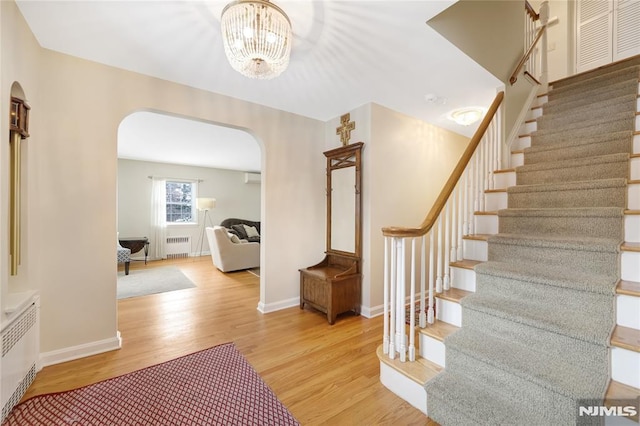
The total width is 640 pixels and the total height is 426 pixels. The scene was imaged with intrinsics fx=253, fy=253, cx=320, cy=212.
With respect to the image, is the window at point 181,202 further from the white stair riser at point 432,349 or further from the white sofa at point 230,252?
the white stair riser at point 432,349

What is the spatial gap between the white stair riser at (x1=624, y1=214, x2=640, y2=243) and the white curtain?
7694 mm

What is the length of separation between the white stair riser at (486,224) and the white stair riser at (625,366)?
3.78 ft

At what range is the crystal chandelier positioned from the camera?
1391 millimetres

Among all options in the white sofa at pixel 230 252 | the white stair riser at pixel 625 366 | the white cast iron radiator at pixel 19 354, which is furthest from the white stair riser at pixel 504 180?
the white sofa at pixel 230 252

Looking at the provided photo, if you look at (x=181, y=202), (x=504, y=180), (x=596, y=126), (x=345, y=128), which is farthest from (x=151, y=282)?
(x=596, y=126)

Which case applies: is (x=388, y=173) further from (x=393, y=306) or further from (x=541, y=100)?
(x=541, y=100)

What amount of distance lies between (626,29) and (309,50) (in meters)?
4.28

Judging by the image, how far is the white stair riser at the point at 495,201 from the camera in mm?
2279

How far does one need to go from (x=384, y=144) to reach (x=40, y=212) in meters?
3.27

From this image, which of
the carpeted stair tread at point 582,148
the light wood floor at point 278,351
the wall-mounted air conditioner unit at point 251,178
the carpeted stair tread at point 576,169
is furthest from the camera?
the wall-mounted air conditioner unit at point 251,178

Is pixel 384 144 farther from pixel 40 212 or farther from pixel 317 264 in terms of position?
pixel 40 212

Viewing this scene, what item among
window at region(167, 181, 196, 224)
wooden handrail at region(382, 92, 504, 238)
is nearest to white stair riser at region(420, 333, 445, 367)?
wooden handrail at region(382, 92, 504, 238)

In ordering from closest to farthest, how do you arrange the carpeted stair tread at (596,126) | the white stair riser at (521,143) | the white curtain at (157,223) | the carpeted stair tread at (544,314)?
the carpeted stair tread at (544,314)
the carpeted stair tread at (596,126)
the white stair riser at (521,143)
the white curtain at (157,223)

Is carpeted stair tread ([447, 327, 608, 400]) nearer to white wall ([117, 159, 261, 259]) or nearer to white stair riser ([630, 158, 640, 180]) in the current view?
white stair riser ([630, 158, 640, 180])
